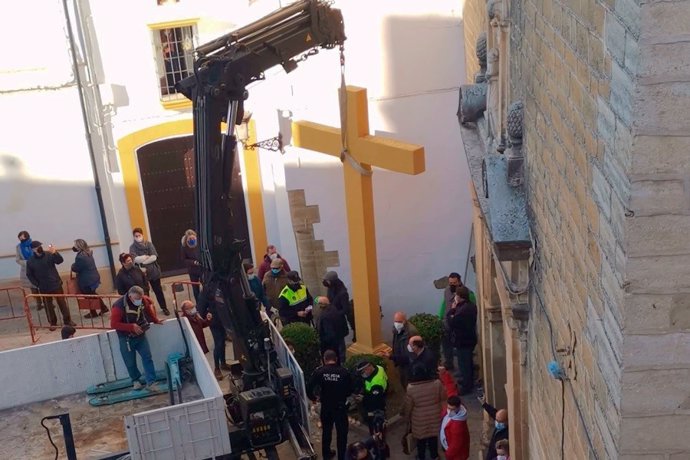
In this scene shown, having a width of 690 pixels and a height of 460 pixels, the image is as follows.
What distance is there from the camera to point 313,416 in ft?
39.2

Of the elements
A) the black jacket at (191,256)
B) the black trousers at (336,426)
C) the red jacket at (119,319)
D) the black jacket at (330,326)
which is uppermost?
the black jacket at (191,256)

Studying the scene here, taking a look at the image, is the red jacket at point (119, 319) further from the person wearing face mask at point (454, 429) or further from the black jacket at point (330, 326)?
the person wearing face mask at point (454, 429)

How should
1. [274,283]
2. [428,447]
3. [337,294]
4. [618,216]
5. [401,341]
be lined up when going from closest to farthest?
[618,216]
[428,447]
[401,341]
[337,294]
[274,283]

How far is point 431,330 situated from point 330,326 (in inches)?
55.0

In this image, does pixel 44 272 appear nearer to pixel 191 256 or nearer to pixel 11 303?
pixel 11 303

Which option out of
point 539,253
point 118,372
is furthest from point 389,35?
point 539,253

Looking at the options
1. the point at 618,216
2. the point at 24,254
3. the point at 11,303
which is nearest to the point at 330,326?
the point at 24,254

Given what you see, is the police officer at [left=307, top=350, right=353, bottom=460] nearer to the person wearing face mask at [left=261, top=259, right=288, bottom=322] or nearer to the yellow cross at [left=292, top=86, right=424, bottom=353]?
the yellow cross at [left=292, top=86, right=424, bottom=353]

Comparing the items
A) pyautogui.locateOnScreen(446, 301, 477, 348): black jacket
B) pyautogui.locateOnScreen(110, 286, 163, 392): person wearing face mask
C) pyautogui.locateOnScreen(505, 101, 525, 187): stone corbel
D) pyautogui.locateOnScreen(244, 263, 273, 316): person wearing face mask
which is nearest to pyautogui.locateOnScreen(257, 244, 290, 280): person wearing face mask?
pyautogui.locateOnScreen(244, 263, 273, 316): person wearing face mask

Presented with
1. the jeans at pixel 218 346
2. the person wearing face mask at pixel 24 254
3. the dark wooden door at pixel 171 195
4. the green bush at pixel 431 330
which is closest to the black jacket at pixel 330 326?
the green bush at pixel 431 330

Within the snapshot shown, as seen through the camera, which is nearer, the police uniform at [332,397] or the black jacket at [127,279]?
the police uniform at [332,397]

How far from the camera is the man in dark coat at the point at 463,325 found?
11828mm

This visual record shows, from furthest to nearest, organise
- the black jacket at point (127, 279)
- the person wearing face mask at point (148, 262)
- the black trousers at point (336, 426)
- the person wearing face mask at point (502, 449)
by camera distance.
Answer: the person wearing face mask at point (148, 262) < the black jacket at point (127, 279) < the black trousers at point (336, 426) < the person wearing face mask at point (502, 449)

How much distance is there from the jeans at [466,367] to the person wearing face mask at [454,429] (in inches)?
91.0
